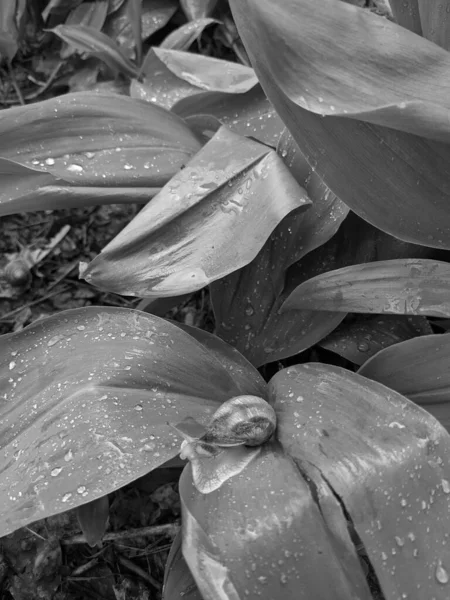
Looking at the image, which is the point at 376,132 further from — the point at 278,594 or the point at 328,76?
the point at 278,594

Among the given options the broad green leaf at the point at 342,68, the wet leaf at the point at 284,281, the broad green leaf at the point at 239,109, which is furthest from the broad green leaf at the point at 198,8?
the broad green leaf at the point at 342,68

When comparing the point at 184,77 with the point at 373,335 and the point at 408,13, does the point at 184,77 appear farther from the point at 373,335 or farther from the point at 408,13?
the point at 373,335

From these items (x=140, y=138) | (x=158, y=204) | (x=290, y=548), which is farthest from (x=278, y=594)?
(x=140, y=138)

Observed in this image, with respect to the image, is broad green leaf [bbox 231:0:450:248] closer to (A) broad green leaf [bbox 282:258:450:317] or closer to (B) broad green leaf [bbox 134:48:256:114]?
(A) broad green leaf [bbox 282:258:450:317]

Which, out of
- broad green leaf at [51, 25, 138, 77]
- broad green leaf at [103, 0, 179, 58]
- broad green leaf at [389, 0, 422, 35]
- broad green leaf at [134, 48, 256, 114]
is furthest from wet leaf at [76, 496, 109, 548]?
broad green leaf at [103, 0, 179, 58]

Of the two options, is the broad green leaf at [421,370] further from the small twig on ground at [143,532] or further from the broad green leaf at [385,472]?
the small twig on ground at [143,532]

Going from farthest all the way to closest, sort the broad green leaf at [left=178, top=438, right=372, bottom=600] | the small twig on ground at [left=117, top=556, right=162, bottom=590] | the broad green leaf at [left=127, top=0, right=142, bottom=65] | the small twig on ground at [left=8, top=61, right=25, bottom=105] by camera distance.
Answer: the small twig on ground at [left=8, top=61, right=25, bottom=105]
the broad green leaf at [left=127, top=0, right=142, bottom=65]
the small twig on ground at [left=117, top=556, right=162, bottom=590]
the broad green leaf at [left=178, top=438, right=372, bottom=600]
